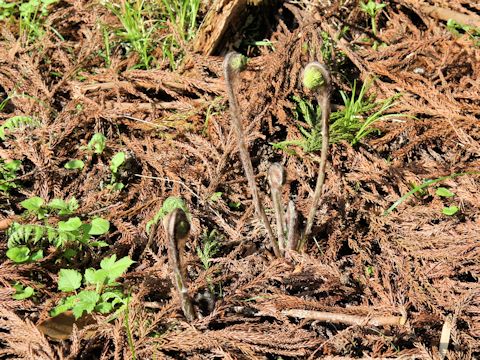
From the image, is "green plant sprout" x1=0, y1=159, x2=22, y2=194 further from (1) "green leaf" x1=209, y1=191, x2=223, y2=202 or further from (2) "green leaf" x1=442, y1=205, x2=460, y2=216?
(2) "green leaf" x1=442, y1=205, x2=460, y2=216

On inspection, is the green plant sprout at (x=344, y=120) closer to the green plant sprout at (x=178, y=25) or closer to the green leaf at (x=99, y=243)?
the green plant sprout at (x=178, y=25)

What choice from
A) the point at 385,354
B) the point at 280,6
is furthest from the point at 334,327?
the point at 280,6

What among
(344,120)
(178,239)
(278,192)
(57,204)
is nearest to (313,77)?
(278,192)

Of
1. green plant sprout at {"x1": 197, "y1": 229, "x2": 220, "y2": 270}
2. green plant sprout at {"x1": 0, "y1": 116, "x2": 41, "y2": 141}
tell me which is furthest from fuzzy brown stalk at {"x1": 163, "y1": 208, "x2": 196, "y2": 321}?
green plant sprout at {"x1": 0, "y1": 116, "x2": 41, "y2": 141}

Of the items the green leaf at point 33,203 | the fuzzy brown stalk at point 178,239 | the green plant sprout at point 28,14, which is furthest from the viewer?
the green plant sprout at point 28,14

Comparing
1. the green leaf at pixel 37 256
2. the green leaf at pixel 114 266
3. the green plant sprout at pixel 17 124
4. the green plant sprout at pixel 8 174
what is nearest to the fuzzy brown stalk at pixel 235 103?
the green leaf at pixel 114 266

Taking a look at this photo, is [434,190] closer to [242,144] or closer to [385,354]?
[385,354]
